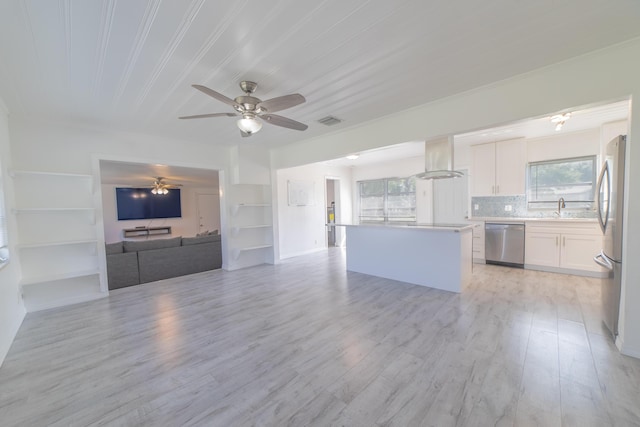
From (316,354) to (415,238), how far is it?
8.22ft

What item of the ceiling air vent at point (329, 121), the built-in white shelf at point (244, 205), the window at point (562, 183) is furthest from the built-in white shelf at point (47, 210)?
the window at point (562, 183)

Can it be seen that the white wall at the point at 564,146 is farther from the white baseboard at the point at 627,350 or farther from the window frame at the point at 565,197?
the white baseboard at the point at 627,350

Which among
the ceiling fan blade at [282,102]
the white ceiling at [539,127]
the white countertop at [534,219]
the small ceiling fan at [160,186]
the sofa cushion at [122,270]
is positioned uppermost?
the white ceiling at [539,127]

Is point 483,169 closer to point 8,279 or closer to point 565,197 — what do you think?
point 565,197

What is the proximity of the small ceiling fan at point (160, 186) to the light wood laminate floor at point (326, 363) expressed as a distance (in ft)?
15.4

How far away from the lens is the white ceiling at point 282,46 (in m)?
1.54

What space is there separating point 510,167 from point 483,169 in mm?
447

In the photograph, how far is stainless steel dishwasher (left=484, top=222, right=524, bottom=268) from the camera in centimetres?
459

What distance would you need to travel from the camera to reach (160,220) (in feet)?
28.8

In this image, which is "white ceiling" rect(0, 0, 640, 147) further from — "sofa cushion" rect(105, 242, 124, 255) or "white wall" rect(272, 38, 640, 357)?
Answer: "sofa cushion" rect(105, 242, 124, 255)

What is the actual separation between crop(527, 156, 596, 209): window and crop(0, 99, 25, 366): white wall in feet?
25.9

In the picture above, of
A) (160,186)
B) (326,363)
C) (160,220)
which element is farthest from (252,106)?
(160,220)

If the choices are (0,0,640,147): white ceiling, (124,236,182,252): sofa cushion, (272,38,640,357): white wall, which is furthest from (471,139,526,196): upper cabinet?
(124,236,182,252): sofa cushion

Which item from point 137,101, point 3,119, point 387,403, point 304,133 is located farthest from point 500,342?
point 3,119
